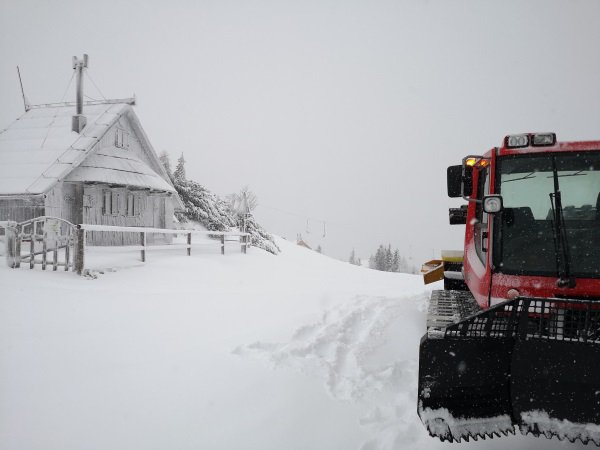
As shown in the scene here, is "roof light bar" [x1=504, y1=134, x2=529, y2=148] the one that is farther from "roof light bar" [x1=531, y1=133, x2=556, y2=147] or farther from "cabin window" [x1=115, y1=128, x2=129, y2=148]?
"cabin window" [x1=115, y1=128, x2=129, y2=148]

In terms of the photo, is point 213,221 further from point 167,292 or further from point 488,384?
point 488,384

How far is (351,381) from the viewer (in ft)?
15.3

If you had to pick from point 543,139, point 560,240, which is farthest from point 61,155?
point 560,240

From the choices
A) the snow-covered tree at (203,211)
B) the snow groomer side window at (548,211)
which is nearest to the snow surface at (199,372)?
the snow groomer side window at (548,211)

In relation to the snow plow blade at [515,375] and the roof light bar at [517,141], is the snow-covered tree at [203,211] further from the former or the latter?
the snow plow blade at [515,375]

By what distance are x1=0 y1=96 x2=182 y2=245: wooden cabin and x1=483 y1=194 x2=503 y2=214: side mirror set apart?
1689 cm

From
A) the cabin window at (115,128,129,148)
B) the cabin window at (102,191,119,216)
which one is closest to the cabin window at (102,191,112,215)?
the cabin window at (102,191,119,216)

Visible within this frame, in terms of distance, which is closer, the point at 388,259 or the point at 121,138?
the point at 121,138

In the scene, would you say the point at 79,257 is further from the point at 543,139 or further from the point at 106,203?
the point at 106,203

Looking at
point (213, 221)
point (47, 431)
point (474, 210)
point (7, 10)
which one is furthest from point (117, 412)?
point (213, 221)

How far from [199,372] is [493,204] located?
12.2 feet

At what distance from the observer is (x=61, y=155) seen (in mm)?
17391

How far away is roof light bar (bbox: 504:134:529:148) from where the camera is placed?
4430 millimetres

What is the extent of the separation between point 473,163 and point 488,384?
289 cm
